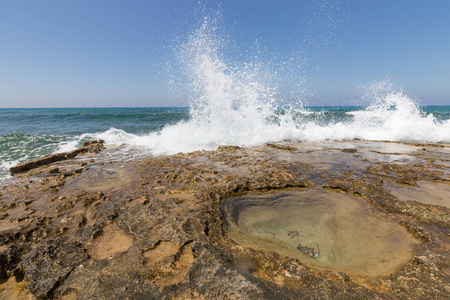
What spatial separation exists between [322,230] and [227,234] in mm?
1174

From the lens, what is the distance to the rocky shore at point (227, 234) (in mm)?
1589

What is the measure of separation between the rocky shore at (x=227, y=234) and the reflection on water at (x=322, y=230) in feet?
0.05

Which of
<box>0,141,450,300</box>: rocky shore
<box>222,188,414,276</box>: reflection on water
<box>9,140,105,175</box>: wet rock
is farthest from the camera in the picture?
<box>9,140,105,175</box>: wet rock

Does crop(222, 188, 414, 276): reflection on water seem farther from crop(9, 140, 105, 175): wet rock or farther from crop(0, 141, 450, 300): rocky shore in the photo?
crop(9, 140, 105, 175): wet rock

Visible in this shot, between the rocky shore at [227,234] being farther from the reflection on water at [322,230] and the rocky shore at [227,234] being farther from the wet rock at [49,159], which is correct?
the wet rock at [49,159]

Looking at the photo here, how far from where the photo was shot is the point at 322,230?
2.47 m

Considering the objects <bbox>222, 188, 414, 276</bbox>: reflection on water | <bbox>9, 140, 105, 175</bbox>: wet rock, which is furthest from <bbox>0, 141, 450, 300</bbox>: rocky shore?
<bbox>9, 140, 105, 175</bbox>: wet rock

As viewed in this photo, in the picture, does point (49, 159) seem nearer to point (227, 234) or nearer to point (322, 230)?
point (227, 234)

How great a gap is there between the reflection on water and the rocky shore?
1 cm

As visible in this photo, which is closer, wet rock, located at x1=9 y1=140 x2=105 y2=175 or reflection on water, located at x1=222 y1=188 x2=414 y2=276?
reflection on water, located at x1=222 y1=188 x2=414 y2=276

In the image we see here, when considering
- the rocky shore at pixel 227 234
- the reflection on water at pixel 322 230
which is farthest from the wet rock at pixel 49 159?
the reflection on water at pixel 322 230

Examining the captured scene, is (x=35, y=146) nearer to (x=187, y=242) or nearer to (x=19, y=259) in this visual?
(x=19, y=259)

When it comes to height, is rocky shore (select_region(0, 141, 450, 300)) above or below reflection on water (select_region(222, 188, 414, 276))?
above

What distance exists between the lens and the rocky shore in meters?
1.59
